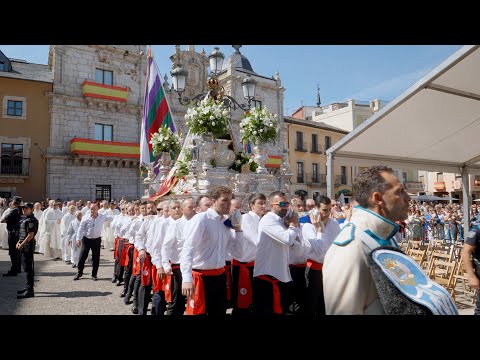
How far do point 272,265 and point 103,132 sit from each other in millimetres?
24985

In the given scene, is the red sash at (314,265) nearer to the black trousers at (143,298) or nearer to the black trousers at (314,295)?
the black trousers at (314,295)

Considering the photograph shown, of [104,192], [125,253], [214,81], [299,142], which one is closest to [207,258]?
[125,253]

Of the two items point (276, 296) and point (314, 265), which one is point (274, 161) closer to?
point (314, 265)

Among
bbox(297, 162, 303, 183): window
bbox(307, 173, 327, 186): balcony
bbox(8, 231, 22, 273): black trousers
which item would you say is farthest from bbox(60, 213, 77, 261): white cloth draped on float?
bbox(307, 173, 327, 186): balcony

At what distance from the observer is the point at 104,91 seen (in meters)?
26.3

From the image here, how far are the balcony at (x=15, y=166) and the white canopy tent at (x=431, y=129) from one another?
23.3 m

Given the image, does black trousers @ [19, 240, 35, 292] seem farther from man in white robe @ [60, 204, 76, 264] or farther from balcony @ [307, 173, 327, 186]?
balcony @ [307, 173, 327, 186]

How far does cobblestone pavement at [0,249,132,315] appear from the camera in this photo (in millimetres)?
6887

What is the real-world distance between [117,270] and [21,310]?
9.29ft

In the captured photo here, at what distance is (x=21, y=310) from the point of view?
6871 mm

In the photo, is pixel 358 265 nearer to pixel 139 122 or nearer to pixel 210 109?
pixel 210 109

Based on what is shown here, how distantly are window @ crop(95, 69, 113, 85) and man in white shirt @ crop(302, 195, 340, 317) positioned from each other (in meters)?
25.5

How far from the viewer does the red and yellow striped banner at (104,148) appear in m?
24.9
